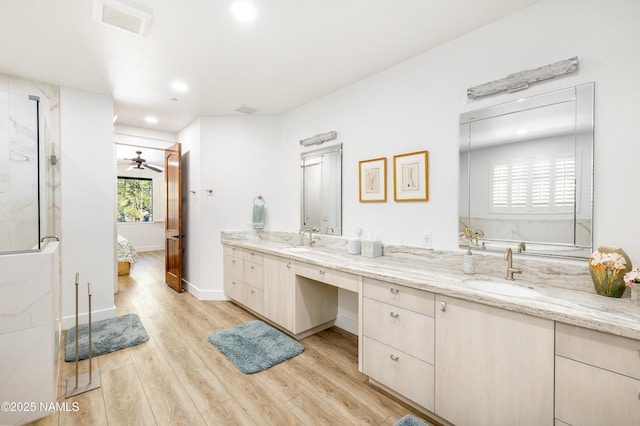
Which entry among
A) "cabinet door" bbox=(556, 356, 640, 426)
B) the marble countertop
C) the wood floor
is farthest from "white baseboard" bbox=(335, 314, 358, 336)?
"cabinet door" bbox=(556, 356, 640, 426)

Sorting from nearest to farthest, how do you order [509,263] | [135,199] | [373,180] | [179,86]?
[509,263] → [373,180] → [179,86] → [135,199]

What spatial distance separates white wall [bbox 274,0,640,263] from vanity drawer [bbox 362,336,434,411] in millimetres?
919

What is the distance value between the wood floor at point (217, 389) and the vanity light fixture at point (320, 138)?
2.14 metres

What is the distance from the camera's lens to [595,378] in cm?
121

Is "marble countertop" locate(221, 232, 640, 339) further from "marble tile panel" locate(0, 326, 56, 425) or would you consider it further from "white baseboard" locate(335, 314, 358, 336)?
"marble tile panel" locate(0, 326, 56, 425)

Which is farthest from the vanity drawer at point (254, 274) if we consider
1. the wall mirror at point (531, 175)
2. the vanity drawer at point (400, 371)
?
the wall mirror at point (531, 175)

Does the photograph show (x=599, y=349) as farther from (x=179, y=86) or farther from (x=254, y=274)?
(x=179, y=86)

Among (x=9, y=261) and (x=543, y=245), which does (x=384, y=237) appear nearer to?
(x=543, y=245)

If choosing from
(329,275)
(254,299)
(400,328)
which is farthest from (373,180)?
(254,299)

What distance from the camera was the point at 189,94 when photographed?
3.32 m

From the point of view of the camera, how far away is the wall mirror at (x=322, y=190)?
3201mm

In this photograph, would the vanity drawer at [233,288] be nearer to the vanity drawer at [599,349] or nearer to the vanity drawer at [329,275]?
the vanity drawer at [329,275]

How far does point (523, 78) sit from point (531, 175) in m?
0.64

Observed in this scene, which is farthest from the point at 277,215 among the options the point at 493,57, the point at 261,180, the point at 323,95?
the point at 493,57
